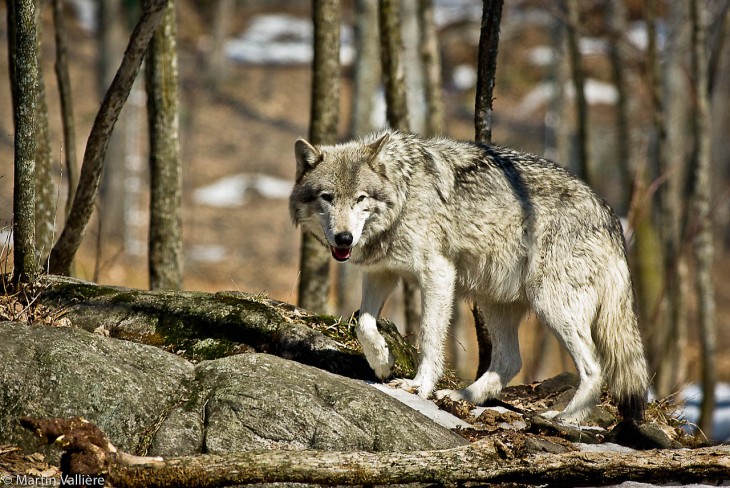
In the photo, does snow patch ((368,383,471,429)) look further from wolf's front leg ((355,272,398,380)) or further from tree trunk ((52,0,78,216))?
tree trunk ((52,0,78,216))

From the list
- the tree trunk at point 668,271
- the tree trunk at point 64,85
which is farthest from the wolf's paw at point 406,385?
the tree trunk at point 668,271

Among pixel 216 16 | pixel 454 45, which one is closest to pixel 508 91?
pixel 454 45

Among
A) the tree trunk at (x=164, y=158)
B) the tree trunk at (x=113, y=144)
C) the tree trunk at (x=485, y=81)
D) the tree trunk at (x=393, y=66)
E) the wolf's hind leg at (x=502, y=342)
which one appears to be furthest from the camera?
the tree trunk at (x=113, y=144)

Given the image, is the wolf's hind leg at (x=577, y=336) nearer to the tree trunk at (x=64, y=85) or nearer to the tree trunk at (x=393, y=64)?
the tree trunk at (x=393, y=64)

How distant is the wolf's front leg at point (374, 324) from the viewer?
21.7ft

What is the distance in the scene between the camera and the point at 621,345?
7035 millimetres

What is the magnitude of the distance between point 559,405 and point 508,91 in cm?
3551

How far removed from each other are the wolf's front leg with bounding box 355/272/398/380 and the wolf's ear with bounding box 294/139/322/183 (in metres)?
1.02

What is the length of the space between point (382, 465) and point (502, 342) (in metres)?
2.90

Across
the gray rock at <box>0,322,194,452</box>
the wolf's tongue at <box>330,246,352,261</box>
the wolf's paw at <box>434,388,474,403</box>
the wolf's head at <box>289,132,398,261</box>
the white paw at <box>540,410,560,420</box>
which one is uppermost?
the wolf's head at <box>289,132,398,261</box>

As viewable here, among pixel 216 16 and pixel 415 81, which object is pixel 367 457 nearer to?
pixel 415 81

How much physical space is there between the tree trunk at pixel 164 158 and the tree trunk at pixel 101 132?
4.13 ft

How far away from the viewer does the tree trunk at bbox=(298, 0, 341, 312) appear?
9.70 metres

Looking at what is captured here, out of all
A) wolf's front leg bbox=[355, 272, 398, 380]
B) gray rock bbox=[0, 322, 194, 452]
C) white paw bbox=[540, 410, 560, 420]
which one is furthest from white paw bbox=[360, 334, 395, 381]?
gray rock bbox=[0, 322, 194, 452]
